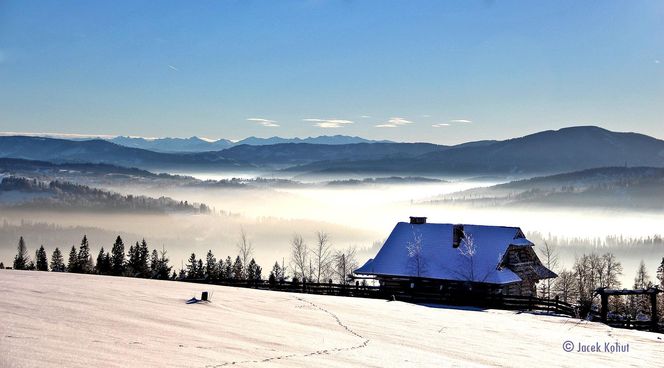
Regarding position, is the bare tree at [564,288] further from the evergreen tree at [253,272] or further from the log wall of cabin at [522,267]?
the evergreen tree at [253,272]

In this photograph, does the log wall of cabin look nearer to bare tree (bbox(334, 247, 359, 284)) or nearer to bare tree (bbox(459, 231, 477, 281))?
bare tree (bbox(459, 231, 477, 281))

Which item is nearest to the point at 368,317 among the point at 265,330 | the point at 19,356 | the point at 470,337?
the point at 470,337

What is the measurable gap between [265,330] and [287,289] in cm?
2809

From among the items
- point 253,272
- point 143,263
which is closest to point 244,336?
point 143,263

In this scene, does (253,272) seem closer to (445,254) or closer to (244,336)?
(445,254)

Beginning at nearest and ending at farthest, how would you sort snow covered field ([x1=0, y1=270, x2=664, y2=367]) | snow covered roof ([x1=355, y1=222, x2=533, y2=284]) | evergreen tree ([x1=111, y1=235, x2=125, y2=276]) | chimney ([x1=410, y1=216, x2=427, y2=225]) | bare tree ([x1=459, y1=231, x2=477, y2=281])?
snow covered field ([x1=0, y1=270, x2=664, y2=367]) → bare tree ([x1=459, y1=231, x2=477, y2=281]) → snow covered roof ([x1=355, y1=222, x2=533, y2=284]) → chimney ([x1=410, y1=216, x2=427, y2=225]) → evergreen tree ([x1=111, y1=235, x2=125, y2=276])

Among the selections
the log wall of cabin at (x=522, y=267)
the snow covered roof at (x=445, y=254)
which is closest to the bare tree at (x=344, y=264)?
the snow covered roof at (x=445, y=254)

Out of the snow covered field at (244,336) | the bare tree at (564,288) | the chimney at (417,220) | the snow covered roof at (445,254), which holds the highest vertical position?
the chimney at (417,220)

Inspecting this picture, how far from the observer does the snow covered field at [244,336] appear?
411 inches

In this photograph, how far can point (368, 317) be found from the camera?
66.5 feet

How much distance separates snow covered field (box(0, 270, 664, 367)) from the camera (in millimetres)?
10438

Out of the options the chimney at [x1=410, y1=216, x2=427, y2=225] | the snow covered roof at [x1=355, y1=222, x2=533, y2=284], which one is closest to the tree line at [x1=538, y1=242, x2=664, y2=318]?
the snow covered roof at [x1=355, y1=222, x2=533, y2=284]

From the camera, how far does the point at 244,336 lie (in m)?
13.4

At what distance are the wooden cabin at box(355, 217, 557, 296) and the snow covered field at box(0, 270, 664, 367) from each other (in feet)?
79.0
